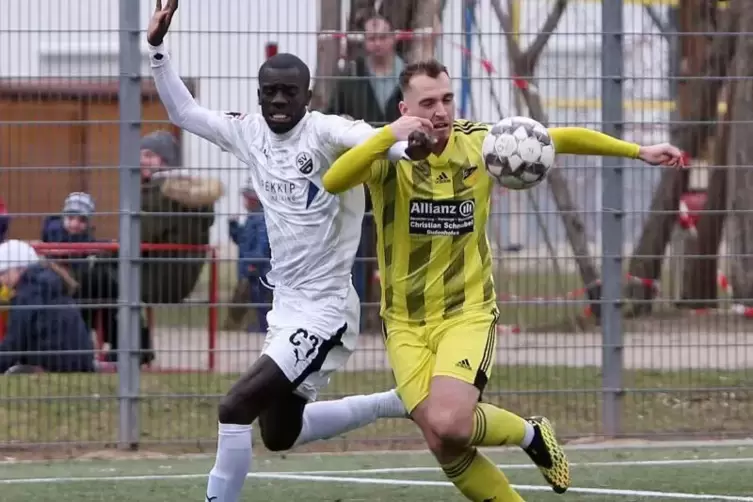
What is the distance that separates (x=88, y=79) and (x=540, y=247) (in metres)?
2.87

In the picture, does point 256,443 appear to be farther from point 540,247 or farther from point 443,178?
point 443,178

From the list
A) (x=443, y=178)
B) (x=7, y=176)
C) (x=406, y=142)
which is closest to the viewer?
(x=406, y=142)

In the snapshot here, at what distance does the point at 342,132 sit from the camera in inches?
270

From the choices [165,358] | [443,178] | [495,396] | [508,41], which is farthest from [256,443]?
[443,178]

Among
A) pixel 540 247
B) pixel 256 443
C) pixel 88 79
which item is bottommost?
pixel 256 443

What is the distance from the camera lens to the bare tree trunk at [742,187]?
9.90 metres

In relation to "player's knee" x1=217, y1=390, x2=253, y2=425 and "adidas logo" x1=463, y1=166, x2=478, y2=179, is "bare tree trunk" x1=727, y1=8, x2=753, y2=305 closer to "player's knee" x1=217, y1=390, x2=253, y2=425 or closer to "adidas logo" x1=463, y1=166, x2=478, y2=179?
"adidas logo" x1=463, y1=166, x2=478, y2=179

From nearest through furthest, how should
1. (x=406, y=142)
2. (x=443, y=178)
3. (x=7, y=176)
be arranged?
(x=406, y=142)
(x=443, y=178)
(x=7, y=176)

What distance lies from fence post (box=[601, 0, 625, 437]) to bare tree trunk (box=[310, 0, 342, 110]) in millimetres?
1624

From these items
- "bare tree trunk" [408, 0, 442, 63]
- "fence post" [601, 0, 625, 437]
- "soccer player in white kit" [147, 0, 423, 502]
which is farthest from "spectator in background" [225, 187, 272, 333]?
"soccer player in white kit" [147, 0, 423, 502]

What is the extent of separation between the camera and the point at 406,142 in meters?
6.34

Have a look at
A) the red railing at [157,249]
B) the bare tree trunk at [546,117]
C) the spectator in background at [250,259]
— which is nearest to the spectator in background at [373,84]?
the spectator in background at [250,259]

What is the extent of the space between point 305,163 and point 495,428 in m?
1.38

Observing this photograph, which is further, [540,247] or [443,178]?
[540,247]
